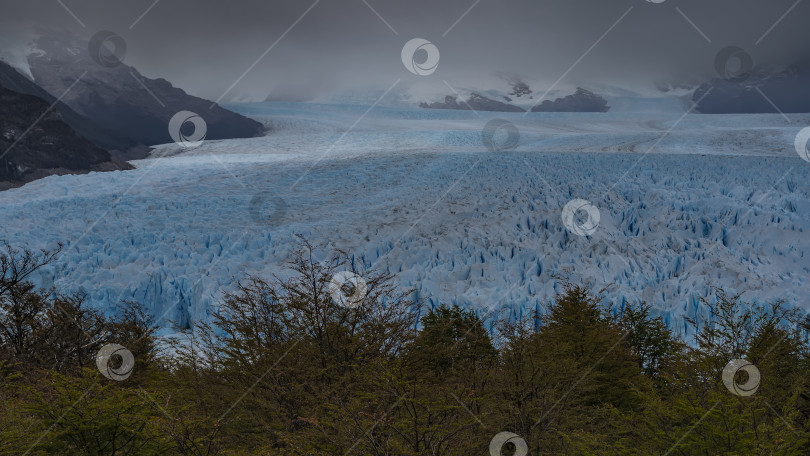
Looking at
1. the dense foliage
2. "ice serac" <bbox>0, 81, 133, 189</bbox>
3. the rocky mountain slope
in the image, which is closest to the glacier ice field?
the dense foliage

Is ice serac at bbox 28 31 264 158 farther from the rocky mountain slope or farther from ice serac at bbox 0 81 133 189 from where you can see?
ice serac at bbox 0 81 133 189

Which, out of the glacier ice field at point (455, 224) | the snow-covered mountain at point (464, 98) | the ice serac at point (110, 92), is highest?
the snow-covered mountain at point (464, 98)

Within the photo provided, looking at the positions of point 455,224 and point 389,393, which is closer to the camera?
point 389,393

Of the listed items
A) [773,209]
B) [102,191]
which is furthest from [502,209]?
[102,191]

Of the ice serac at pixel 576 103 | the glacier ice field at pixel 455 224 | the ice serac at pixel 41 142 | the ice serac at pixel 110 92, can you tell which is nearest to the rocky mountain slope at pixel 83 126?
the ice serac at pixel 110 92

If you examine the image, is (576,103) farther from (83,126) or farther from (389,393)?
(389,393)

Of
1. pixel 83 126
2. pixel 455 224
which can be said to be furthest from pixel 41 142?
pixel 455 224

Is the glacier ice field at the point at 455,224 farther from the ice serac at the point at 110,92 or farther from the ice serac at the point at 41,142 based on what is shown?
the ice serac at the point at 110,92
